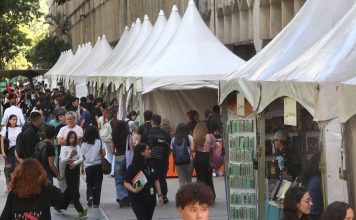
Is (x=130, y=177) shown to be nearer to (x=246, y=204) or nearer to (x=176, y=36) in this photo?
(x=246, y=204)

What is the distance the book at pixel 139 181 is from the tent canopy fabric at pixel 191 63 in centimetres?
880

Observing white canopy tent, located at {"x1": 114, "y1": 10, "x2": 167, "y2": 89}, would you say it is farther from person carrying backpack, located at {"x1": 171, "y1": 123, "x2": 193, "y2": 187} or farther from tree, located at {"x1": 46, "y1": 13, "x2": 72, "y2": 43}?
tree, located at {"x1": 46, "y1": 13, "x2": 72, "y2": 43}

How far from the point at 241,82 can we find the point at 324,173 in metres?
3.01

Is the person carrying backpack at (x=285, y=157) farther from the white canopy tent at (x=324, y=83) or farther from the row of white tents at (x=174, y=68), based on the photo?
the row of white tents at (x=174, y=68)

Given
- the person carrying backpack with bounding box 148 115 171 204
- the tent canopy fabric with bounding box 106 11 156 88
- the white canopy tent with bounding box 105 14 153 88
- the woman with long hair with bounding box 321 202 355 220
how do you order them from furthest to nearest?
the white canopy tent with bounding box 105 14 153 88 → the tent canopy fabric with bounding box 106 11 156 88 → the person carrying backpack with bounding box 148 115 171 204 → the woman with long hair with bounding box 321 202 355 220

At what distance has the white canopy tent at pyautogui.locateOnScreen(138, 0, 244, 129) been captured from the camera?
21062 mm

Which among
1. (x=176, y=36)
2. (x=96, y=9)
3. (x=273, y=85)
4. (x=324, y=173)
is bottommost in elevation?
(x=324, y=173)

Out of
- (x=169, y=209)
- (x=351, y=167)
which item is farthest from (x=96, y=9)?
(x=351, y=167)

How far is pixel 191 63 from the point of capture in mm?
21438

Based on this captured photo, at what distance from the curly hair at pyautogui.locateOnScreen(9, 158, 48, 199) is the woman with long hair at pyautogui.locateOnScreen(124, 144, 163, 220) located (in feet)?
10.7

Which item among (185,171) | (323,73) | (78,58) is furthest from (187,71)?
(78,58)

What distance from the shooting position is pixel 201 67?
21.2m

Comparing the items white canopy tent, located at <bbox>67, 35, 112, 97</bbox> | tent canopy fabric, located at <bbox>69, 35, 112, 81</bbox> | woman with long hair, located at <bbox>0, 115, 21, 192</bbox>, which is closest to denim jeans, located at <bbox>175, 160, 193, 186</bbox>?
woman with long hair, located at <bbox>0, 115, 21, 192</bbox>

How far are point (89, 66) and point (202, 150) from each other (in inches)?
911
